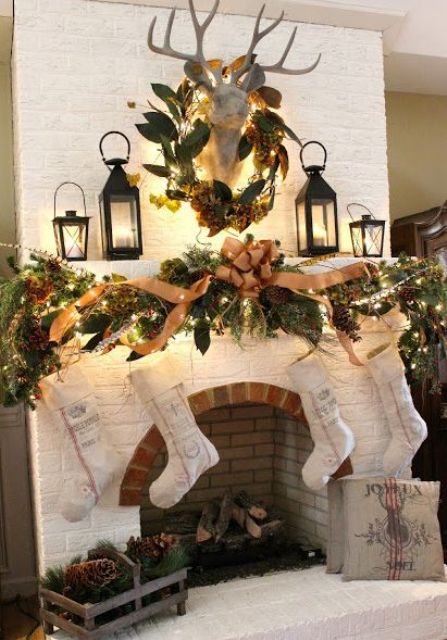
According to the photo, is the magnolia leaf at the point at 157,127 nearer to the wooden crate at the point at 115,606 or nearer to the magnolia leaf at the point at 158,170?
the magnolia leaf at the point at 158,170

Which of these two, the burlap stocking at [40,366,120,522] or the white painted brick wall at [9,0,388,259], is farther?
the white painted brick wall at [9,0,388,259]

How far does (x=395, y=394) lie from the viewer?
3.29 m

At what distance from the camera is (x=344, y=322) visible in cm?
302

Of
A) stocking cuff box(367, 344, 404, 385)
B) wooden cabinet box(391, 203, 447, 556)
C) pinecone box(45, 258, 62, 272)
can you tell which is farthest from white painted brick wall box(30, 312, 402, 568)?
wooden cabinet box(391, 203, 447, 556)

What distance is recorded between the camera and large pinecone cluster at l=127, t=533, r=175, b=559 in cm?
288

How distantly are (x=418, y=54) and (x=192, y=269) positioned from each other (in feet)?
6.01

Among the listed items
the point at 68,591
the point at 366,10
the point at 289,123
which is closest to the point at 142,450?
the point at 68,591

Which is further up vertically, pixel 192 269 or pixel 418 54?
pixel 418 54

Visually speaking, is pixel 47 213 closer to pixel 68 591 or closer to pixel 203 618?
pixel 68 591

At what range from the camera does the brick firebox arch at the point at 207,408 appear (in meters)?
3.00

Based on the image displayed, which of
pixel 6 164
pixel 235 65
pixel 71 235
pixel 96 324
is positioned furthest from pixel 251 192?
pixel 6 164

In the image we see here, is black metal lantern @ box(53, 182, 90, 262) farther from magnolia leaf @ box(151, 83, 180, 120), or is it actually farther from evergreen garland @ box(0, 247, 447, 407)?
magnolia leaf @ box(151, 83, 180, 120)

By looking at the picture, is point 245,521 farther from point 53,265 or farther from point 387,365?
point 53,265

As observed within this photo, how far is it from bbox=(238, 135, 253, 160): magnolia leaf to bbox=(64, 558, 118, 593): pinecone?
68.8 inches
